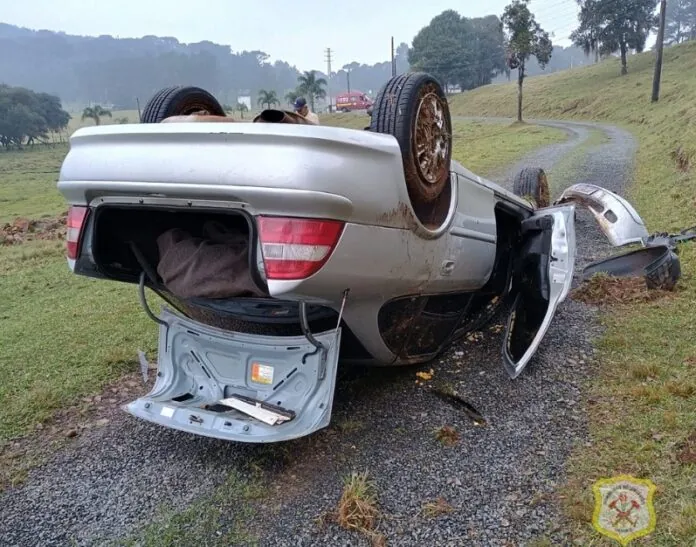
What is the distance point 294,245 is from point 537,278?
2.30m

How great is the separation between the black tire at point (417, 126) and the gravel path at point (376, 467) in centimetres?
124

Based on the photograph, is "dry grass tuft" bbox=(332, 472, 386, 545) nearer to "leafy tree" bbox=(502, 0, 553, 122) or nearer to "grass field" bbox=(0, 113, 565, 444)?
"grass field" bbox=(0, 113, 565, 444)

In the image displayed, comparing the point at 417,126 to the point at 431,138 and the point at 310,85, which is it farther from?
the point at 310,85

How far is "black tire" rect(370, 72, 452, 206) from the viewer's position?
113 inches

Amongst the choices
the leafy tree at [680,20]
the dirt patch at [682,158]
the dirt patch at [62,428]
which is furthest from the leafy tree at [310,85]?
the leafy tree at [680,20]

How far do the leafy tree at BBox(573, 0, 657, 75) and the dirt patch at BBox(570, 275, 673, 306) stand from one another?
44.4m

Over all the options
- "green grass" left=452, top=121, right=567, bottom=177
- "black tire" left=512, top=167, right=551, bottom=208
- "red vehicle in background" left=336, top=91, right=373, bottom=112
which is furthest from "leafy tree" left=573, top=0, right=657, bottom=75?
"black tire" left=512, top=167, right=551, bottom=208

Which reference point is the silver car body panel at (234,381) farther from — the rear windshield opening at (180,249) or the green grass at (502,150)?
the green grass at (502,150)

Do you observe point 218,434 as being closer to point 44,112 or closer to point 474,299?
point 474,299

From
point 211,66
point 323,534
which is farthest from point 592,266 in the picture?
point 211,66

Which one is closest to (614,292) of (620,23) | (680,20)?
(620,23)

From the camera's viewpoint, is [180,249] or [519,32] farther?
[519,32]

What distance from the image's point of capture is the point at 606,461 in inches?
108

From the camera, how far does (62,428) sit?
356cm
